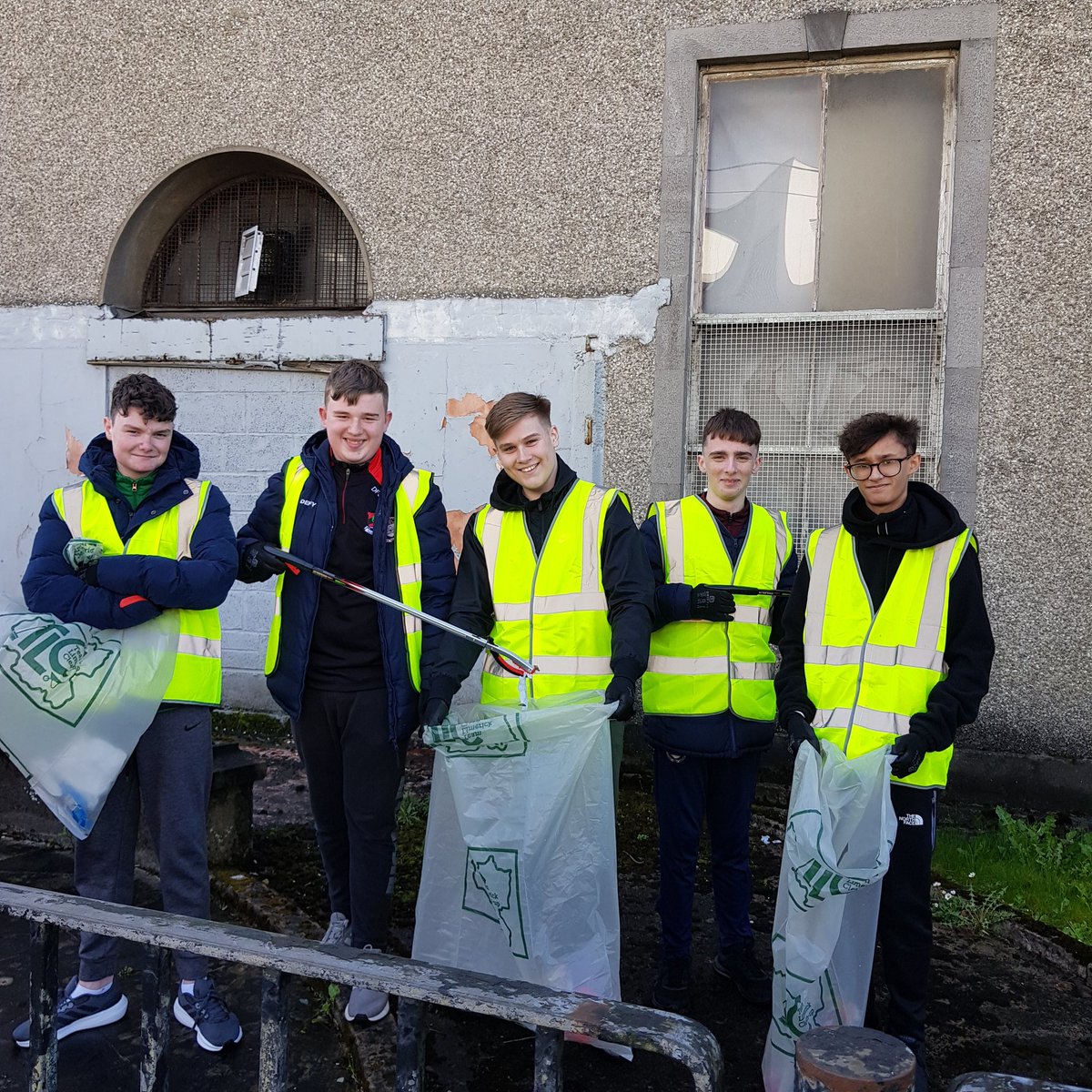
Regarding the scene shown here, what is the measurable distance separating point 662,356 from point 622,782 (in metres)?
2.24

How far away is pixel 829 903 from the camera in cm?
230

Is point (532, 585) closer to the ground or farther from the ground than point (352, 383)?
closer to the ground

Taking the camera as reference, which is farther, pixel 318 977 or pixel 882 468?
pixel 882 468

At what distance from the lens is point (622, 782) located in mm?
5207

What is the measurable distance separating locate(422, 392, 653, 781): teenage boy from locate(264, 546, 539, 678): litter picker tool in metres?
0.04

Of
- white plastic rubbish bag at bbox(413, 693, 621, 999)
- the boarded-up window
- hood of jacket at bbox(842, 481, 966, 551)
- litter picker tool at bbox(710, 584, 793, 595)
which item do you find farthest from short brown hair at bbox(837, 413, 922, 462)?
the boarded-up window

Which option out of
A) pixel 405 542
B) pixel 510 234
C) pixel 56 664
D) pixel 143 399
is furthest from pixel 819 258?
pixel 56 664

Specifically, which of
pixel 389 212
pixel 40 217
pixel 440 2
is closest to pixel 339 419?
pixel 389 212

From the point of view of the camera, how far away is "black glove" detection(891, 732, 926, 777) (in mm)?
2375

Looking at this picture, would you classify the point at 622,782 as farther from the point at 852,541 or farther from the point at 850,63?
the point at 850,63

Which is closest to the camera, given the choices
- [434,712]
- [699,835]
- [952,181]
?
[434,712]

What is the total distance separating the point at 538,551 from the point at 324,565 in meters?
0.61

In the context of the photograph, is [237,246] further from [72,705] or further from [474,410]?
[72,705]

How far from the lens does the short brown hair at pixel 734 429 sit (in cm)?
300
